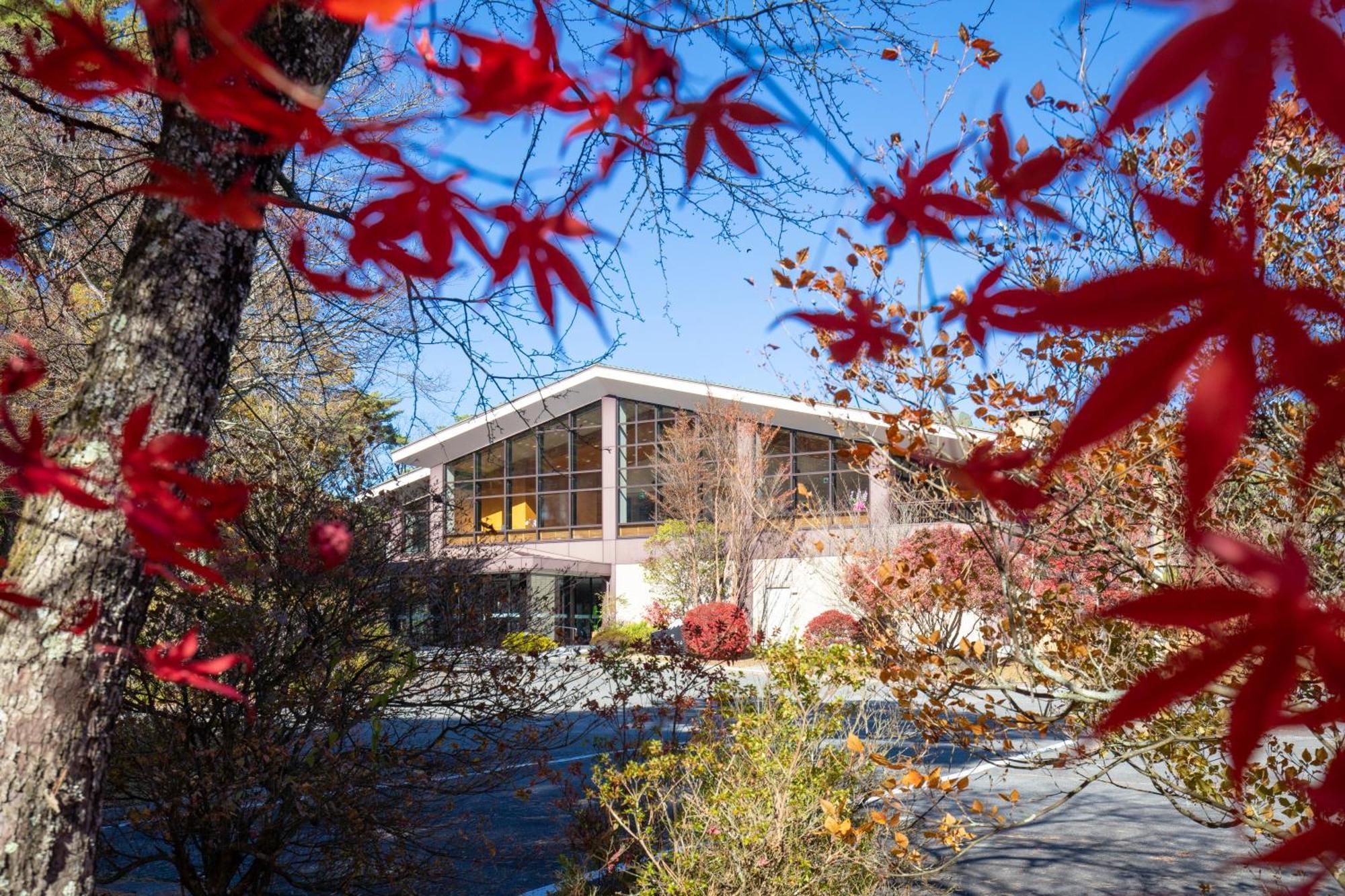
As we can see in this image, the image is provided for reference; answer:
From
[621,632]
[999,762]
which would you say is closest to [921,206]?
[999,762]

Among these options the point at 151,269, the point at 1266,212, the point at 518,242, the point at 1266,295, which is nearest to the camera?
the point at 1266,295

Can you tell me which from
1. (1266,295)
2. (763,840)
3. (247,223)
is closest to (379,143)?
(247,223)

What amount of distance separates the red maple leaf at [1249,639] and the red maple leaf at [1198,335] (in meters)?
0.06

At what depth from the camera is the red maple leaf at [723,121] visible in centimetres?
85

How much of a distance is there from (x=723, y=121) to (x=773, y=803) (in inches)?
159

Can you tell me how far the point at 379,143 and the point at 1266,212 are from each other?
10.5ft

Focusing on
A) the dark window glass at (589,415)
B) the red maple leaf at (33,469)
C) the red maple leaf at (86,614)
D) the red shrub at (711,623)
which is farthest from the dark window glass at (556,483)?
the red maple leaf at (33,469)

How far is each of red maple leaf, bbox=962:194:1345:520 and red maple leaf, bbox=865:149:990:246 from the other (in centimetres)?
34

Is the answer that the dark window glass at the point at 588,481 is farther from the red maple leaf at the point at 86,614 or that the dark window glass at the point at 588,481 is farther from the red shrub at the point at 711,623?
the red maple leaf at the point at 86,614

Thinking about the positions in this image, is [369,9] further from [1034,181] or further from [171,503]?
[171,503]

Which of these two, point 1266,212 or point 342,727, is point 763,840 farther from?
point 1266,212

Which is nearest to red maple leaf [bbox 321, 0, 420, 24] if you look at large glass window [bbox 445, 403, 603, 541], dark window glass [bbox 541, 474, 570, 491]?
large glass window [bbox 445, 403, 603, 541]

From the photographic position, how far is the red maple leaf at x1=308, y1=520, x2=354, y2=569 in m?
3.87

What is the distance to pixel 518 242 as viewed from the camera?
3.32 feet
